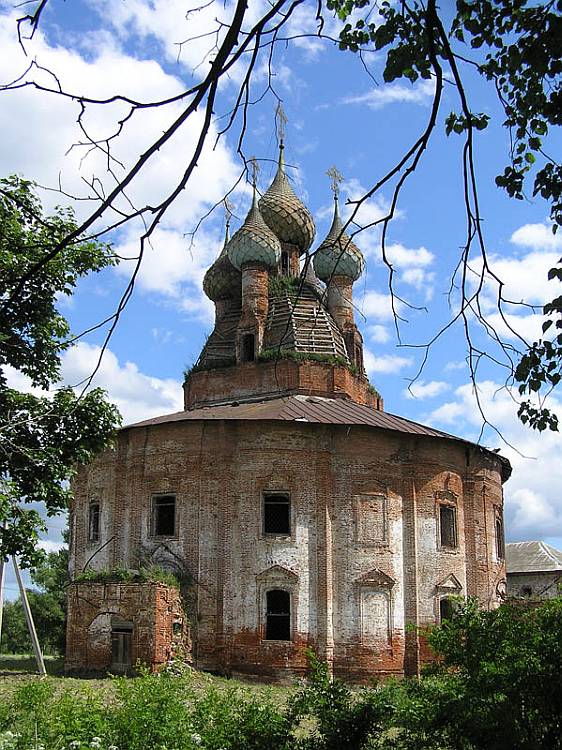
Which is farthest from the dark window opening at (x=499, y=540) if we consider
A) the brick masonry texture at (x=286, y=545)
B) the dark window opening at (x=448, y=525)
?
the dark window opening at (x=448, y=525)

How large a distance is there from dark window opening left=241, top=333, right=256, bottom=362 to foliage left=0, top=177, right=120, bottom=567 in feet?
45.4

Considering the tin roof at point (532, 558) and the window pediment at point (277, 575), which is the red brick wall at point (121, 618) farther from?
the tin roof at point (532, 558)

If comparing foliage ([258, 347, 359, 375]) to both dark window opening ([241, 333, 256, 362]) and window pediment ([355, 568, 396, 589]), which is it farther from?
window pediment ([355, 568, 396, 589])

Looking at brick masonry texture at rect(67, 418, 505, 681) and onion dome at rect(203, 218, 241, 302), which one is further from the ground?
onion dome at rect(203, 218, 241, 302)

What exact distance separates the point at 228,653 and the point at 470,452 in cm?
873

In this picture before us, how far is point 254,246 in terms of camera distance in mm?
26391

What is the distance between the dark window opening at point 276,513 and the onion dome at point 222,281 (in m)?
8.88

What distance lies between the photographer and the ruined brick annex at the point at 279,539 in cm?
2014

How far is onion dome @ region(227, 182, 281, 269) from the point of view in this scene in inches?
1039

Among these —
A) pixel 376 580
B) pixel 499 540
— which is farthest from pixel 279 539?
pixel 499 540

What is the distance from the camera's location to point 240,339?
85.6ft

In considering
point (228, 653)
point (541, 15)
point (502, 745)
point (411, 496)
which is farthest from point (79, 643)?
point (541, 15)

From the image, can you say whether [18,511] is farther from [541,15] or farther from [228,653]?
[228,653]

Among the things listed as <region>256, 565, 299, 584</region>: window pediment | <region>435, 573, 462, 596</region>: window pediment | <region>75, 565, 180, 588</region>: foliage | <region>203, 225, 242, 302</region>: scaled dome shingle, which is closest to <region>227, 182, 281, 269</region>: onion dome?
<region>203, 225, 242, 302</region>: scaled dome shingle
